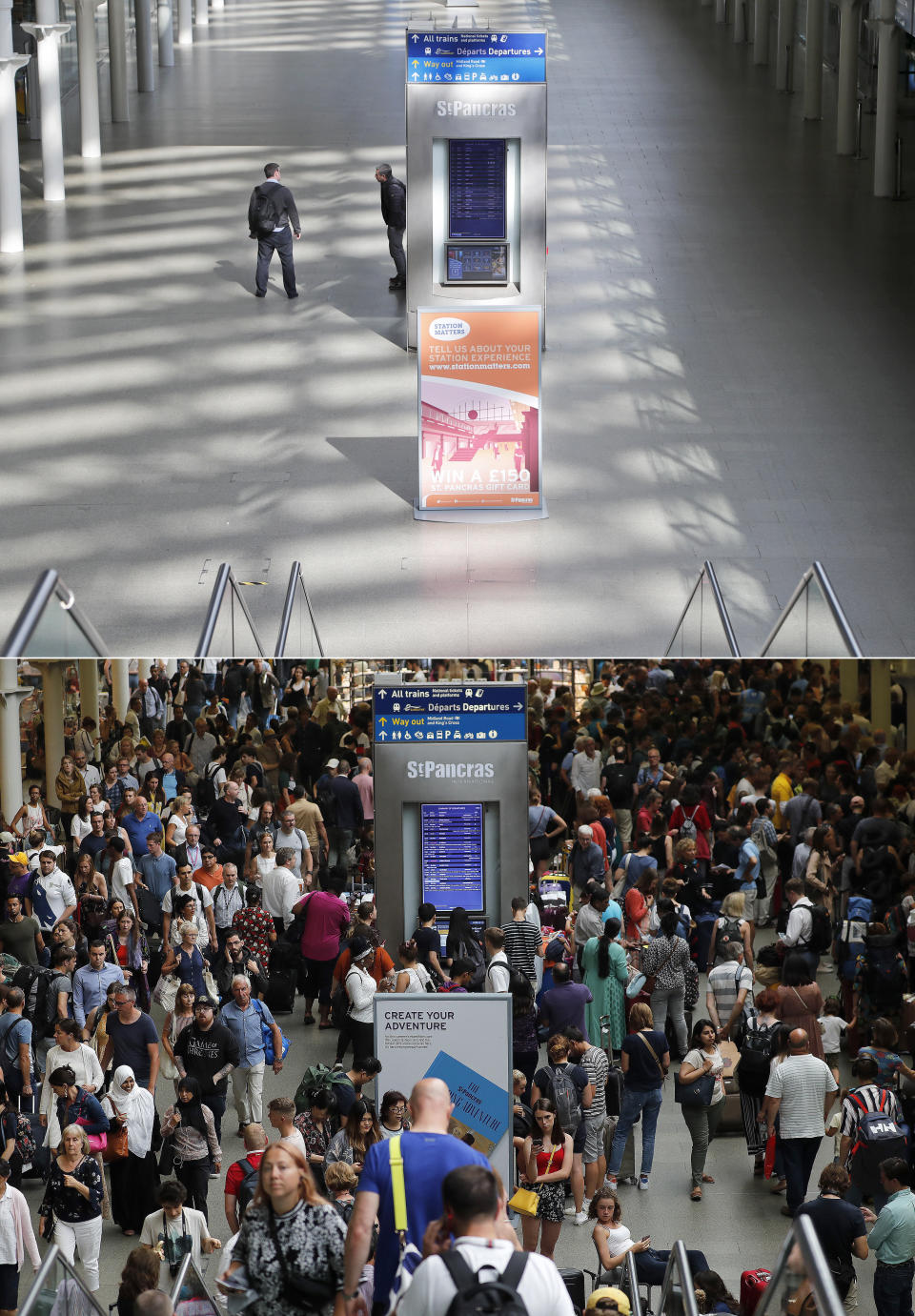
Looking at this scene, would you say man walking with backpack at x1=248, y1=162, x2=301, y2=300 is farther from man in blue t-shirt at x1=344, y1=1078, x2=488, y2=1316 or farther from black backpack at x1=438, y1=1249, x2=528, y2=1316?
black backpack at x1=438, y1=1249, x2=528, y2=1316

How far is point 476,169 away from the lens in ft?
57.5

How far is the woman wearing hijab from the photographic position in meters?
8.81

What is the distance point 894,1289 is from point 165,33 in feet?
92.1

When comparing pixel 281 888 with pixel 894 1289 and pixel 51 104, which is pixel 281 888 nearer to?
pixel 894 1289

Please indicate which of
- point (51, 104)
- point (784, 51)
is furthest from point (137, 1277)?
point (784, 51)

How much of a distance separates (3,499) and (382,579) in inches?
129

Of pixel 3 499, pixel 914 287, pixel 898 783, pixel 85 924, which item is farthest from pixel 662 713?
pixel 914 287

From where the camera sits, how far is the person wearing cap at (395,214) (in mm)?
18766

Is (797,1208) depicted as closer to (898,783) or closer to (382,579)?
(898,783)

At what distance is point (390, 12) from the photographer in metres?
35.9

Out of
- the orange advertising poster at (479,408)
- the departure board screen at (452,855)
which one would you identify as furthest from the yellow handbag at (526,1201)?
the orange advertising poster at (479,408)

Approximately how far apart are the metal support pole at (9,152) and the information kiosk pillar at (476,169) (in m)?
5.12

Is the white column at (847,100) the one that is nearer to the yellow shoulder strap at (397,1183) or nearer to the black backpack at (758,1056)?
the black backpack at (758,1056)

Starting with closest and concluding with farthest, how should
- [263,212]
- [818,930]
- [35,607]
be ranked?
[35,607]
[818,930]
[263,212]
